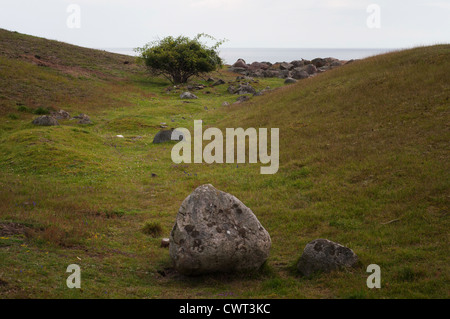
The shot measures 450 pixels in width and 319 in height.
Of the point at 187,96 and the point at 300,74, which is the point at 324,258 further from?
the point at 300,74

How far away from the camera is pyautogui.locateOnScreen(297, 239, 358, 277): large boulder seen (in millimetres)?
11367

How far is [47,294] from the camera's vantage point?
29.1 feet

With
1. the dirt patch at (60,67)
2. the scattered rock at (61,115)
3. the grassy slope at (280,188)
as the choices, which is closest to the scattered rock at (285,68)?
the dirt patch at (60,67)

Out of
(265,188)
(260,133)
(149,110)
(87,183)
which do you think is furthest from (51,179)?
(149,110)

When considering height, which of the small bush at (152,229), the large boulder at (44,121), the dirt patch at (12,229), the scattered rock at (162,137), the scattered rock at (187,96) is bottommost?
the small bush at (152,229)

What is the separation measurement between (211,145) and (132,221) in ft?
45.5

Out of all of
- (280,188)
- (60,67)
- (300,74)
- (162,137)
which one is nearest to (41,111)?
(162,137)

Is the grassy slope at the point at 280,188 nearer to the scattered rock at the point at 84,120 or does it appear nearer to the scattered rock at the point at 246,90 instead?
the scattered rock at the point at 84,120

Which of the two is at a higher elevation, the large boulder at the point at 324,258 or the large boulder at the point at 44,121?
the large boulder at the point at 44,121

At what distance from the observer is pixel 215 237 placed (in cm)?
1120

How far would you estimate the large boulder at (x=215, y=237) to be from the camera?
11.1 metres

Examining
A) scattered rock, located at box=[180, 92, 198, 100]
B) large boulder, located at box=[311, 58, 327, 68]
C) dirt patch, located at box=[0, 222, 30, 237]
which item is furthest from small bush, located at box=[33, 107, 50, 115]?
large boulder, located at box=[311, 58, 327, 68]

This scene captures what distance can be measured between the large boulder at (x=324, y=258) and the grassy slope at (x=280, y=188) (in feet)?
1.16

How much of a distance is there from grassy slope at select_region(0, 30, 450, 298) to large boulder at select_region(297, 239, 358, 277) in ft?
1.16
